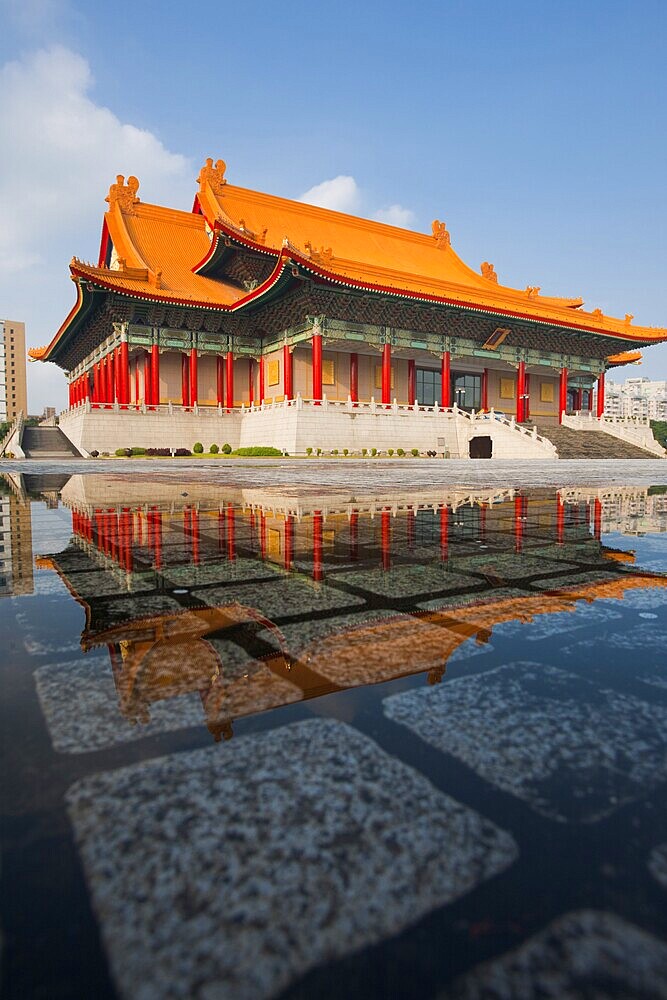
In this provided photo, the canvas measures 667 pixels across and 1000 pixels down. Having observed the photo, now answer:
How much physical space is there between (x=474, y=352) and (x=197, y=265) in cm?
1374

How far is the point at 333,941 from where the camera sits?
742mm

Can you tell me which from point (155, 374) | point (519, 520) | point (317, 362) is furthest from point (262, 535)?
point (155, 374)

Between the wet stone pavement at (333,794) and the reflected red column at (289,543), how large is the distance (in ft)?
2.46

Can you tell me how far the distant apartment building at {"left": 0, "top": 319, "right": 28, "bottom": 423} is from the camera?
96.4 metres

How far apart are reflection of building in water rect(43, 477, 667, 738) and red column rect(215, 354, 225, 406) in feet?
79.6

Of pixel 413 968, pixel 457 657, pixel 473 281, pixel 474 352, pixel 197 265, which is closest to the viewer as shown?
pixel 413 968

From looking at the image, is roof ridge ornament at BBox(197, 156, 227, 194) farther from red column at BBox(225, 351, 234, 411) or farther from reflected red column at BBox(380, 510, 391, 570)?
reflected red column at BBox(380, 510, 391, 570)

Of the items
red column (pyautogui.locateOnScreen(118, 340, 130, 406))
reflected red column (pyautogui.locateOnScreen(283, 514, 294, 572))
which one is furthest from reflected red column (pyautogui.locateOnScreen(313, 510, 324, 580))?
red column (pyautogui.locateOnScreen(118, 340, 130, 406))

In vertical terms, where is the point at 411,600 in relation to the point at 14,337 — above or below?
below

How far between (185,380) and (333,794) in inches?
1133

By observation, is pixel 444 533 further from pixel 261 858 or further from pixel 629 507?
pixel 261 858

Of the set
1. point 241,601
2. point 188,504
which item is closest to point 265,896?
point 241,601

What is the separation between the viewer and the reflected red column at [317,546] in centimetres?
299

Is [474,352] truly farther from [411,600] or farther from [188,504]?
[411,600]
